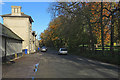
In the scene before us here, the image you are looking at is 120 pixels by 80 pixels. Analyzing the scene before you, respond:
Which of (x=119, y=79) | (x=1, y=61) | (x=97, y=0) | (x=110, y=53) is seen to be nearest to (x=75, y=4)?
(x=97, y=0)

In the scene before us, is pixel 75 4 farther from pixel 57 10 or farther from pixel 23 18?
pixel 23 18

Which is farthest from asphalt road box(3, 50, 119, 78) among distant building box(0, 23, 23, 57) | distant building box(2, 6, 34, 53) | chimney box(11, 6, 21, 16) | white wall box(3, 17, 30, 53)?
chimney box(11, 6, 21, 16)

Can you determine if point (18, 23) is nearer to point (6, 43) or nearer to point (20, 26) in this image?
point (20, 26)

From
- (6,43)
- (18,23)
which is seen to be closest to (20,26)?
(18,23)

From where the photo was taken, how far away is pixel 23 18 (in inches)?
1389

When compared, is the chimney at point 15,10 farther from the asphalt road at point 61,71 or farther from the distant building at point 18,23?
the asphalt road at point 61,71

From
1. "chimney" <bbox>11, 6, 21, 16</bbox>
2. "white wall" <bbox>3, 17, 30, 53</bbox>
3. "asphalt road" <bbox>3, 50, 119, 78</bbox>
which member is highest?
"chimney" <bbox>11, 6, 21, 16</bbox>

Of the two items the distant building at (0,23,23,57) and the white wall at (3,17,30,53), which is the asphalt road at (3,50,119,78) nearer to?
the distant building at (0,23,23,57)

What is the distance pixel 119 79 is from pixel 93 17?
59.3 feet

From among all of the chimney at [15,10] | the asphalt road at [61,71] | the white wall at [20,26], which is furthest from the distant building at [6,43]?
the chimney at [15,10]

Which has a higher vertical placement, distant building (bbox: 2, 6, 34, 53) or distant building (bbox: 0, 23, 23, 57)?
distant building (bbox: 2, 6, 34, 53)

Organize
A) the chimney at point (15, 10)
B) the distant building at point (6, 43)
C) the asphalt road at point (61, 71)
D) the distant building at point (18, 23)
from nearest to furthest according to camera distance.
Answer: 1. the asphalt road at point (61, 71)
2. the distant building at point (6, 43)
3. the distant building at point (18, 23)
4. the chimney at point (15, 10)

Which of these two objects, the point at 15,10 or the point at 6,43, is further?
the point at 15,10

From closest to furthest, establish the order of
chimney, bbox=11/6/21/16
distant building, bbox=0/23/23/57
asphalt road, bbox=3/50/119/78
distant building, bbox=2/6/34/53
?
asphalt road, bbox=3/50/119/78 → distant building, bbox=0/23/23/57 → distant building, bbox=2/6/34/53 → chimney, bbox=11/6/21/16
